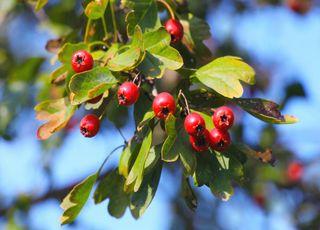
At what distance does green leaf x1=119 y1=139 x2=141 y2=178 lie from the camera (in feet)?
5.38

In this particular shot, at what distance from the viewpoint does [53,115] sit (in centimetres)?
174

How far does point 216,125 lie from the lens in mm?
1545

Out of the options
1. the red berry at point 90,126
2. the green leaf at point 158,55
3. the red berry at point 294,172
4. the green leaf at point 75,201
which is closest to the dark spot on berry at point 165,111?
the green leaf at point 158,55

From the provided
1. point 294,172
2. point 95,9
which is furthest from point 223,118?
point 294,172

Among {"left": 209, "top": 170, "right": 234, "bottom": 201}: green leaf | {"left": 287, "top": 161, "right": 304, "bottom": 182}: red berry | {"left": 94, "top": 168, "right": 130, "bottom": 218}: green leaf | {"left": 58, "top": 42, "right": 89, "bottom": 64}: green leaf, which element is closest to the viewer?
{"left": 209, "top": 170, "right": 234, "bottom": 201}: green leaf

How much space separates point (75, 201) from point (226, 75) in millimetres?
504

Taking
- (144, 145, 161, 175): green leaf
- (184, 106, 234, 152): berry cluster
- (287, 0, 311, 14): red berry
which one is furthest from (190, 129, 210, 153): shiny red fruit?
(287, 0, 311, 14): red berry

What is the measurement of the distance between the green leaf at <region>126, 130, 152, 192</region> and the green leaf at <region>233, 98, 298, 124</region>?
249 millimetres

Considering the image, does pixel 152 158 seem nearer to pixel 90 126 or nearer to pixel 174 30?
pixel 90 126

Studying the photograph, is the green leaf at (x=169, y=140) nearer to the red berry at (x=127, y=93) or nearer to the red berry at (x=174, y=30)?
the red berry at (x=127, y=93)

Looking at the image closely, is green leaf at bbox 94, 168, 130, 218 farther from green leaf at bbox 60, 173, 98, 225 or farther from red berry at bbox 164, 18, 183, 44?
red berry at bbox 164, 18, 183, 44

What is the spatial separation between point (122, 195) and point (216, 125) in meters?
0.42

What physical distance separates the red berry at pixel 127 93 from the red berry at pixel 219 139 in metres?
0.20

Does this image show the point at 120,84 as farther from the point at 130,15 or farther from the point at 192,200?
the point at 192,200
